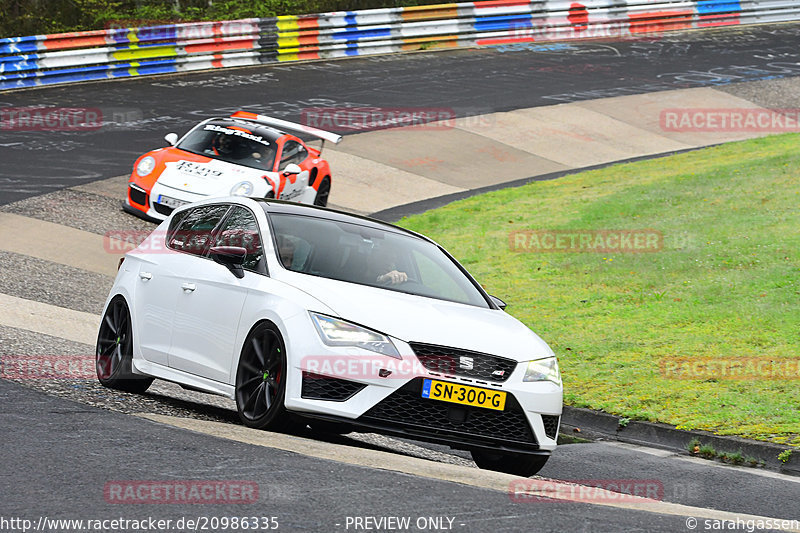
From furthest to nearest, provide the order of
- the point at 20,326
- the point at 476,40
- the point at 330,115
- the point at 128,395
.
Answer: the point at 476,40
the point at 330,115
the point at 20,326
the point at 128,395

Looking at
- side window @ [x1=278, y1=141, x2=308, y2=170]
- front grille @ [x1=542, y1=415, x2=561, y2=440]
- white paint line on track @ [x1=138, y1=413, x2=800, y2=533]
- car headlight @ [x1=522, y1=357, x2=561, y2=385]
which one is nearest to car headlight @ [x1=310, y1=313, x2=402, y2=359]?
white paint line on track @ [x1=138, y1=413, x2=800, y2=533]

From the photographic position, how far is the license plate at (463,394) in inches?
275

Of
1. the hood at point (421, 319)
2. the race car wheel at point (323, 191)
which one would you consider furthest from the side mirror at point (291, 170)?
the hood at point (421, 319)

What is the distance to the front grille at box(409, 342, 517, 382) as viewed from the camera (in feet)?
23.1

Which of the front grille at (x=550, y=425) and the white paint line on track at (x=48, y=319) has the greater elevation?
the front grille at (x=550, y=425)

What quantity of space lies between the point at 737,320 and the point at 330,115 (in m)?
15.4

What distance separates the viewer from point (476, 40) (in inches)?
1398

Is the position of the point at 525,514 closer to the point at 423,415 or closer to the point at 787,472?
the point at 423,415

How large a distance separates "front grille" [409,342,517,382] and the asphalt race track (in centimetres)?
61

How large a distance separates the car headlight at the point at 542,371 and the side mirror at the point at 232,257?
208 centimetres

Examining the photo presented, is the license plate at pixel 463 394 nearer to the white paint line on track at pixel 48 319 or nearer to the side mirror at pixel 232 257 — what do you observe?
the side mirror at pixel 232 257

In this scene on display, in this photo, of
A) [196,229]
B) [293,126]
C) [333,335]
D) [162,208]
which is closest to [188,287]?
[196,229]

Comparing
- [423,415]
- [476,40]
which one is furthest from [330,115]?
[423,415]

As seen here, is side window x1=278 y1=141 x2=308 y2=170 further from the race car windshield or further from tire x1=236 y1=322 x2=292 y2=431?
tire x1=236 y1=322 x2=292 y2=431
